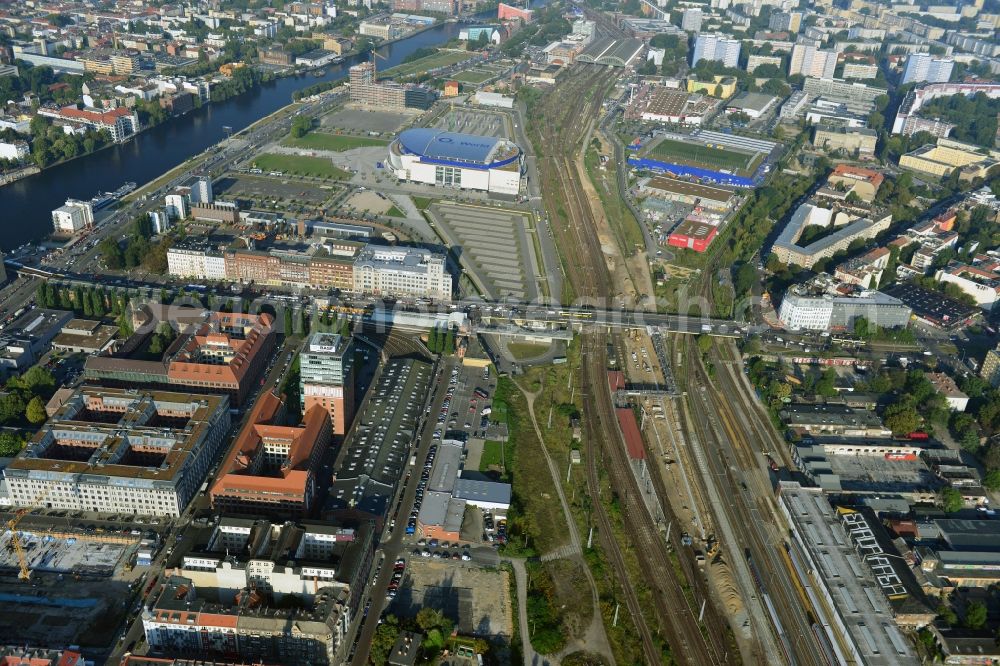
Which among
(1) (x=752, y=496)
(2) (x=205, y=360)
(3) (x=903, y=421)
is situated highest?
(2) (x=205, y=360)

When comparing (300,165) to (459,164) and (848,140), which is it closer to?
(459,164)

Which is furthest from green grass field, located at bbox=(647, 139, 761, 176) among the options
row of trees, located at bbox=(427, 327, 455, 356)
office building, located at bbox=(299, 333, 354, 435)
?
office building, located at bbox=(299, 333, 354, 435)

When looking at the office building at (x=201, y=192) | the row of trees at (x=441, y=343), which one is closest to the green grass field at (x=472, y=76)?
the office building at (x=201, y=192)

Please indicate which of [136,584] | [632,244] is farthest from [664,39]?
[136,584]

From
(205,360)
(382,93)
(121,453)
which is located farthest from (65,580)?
(382,93)

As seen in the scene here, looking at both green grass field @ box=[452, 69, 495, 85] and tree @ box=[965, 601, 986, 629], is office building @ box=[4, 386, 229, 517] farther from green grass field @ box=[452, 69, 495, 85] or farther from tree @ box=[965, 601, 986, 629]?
green grass field @ box=[452, 69, 495, 85]
